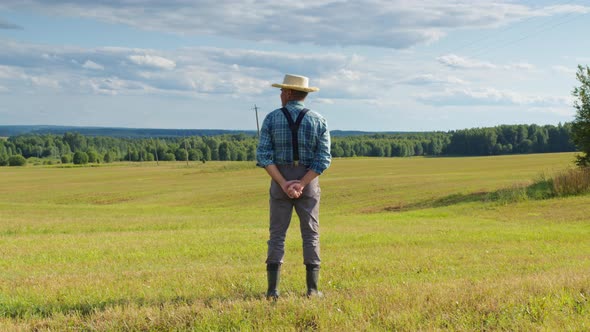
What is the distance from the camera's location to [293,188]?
6.80m

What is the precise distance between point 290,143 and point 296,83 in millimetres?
685

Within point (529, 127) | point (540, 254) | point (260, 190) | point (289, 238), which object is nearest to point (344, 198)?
point (260, 190)

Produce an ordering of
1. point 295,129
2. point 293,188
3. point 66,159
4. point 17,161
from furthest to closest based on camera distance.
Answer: point 66,159 < point 17,161 < point 295,129 < point 293,188

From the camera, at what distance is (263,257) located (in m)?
12.5

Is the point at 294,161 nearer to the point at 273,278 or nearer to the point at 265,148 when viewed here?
the point at 265,148

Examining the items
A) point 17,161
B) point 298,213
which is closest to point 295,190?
point 298,213

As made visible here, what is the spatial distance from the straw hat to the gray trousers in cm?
90

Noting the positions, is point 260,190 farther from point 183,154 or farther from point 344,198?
point 183,154

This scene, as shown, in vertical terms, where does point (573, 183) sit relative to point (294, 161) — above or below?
below

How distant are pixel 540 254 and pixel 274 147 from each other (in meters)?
7.98

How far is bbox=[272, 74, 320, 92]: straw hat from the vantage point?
6.99 meters

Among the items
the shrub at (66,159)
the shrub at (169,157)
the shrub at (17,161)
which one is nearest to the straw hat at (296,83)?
the shrub at (17,161)

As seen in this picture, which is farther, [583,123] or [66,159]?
[66,159]

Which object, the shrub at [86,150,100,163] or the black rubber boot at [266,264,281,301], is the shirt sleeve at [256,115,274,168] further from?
the shrub at [86,150,100,163]
